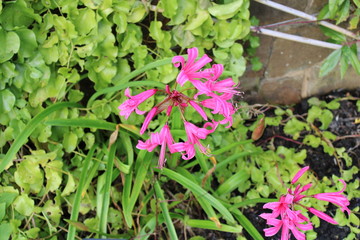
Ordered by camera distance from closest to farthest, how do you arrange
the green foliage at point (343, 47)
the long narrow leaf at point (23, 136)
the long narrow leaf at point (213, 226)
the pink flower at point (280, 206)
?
the pink flower at point (280, 206), the long narrow leaf at point (23, 136), the long narrow leaf at point (213, 226), the green foliage at point (343, 47)

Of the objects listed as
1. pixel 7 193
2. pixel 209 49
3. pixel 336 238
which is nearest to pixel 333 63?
pixel 209 49

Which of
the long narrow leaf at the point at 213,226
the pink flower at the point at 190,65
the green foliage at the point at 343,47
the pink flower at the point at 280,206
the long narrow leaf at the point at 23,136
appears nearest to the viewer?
the pink flower at the point at 190,65

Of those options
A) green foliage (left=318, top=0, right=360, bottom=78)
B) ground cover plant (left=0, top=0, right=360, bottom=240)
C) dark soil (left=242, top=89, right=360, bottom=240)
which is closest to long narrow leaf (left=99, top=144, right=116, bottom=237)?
ground cover plant (left=0, top=0, right=360, bottom=240)

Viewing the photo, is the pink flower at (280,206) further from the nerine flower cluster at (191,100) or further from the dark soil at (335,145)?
the dark soil at (335,145)

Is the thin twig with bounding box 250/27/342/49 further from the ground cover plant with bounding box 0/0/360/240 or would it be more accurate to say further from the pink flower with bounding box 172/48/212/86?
the pink flower with bounding box 172/48/212/86

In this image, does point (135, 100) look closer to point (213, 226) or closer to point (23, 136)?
point (23, 136)

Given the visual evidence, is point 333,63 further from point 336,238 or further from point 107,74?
point 107,74

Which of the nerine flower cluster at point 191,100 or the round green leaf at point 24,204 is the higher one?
the nerine flower cluster at point 191,100

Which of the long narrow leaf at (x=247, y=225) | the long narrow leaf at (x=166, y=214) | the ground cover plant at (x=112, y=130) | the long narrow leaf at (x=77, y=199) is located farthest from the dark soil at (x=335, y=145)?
the long narrow leaf at (x=77, y=199)

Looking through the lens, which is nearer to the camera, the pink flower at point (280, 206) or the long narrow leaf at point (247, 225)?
the pink flower at point (280, 206)
